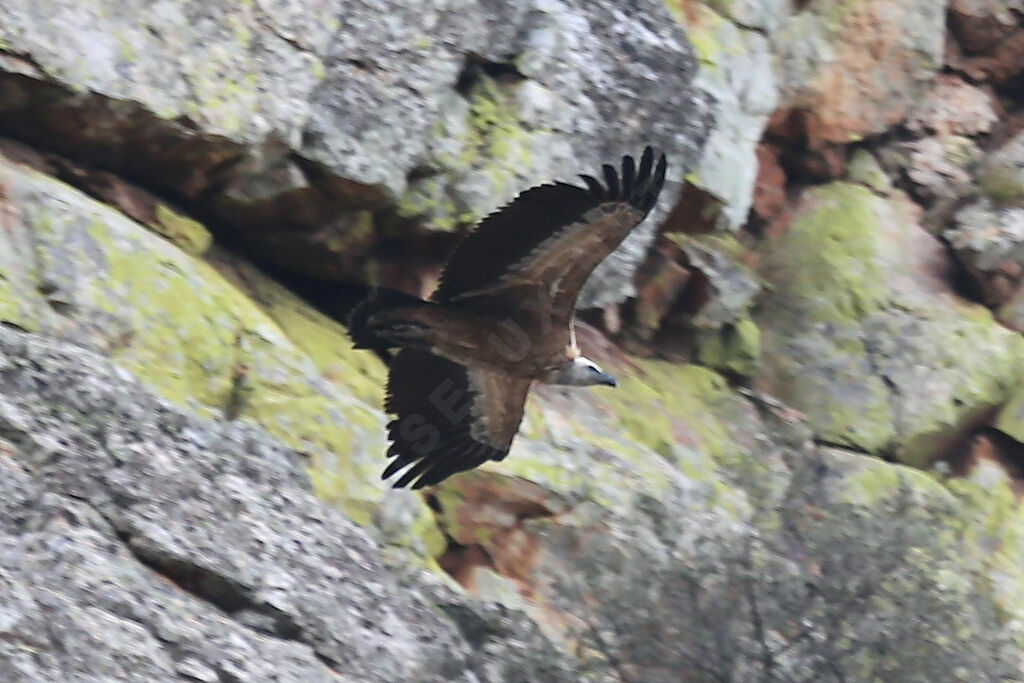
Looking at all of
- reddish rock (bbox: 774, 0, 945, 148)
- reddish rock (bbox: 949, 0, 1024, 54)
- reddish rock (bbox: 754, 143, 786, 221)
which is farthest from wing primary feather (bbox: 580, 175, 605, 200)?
reddish rock (bbox: 949, 0, 1024, 54)

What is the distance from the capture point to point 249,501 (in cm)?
706

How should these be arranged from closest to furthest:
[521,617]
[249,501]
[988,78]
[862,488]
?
[249,501] → [521,617] → [862,488] → [988,78]

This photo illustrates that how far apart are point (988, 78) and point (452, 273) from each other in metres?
10.2

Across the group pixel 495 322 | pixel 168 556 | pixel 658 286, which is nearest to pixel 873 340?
pixel 658 286

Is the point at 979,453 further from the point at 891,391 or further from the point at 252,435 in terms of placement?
the point at 252,435

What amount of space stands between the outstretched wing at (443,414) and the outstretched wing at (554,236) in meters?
0.64

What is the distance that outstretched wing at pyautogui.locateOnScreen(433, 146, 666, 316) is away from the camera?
20.6 ft

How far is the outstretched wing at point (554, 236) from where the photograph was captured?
6.28m

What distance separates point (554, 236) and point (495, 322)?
727 mm

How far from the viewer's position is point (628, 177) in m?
6.23

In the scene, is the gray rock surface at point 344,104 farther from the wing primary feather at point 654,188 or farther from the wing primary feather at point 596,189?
the wing primary feather at point 654,188

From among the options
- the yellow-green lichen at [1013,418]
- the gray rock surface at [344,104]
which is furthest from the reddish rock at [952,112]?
the gray rock surface at [344,104]

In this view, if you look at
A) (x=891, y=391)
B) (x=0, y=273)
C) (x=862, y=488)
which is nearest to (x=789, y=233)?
(x=891, y=391)

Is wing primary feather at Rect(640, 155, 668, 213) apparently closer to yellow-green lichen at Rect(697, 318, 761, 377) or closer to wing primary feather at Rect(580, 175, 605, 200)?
wing primary feather at Rect(580, 175, 605, 200)
